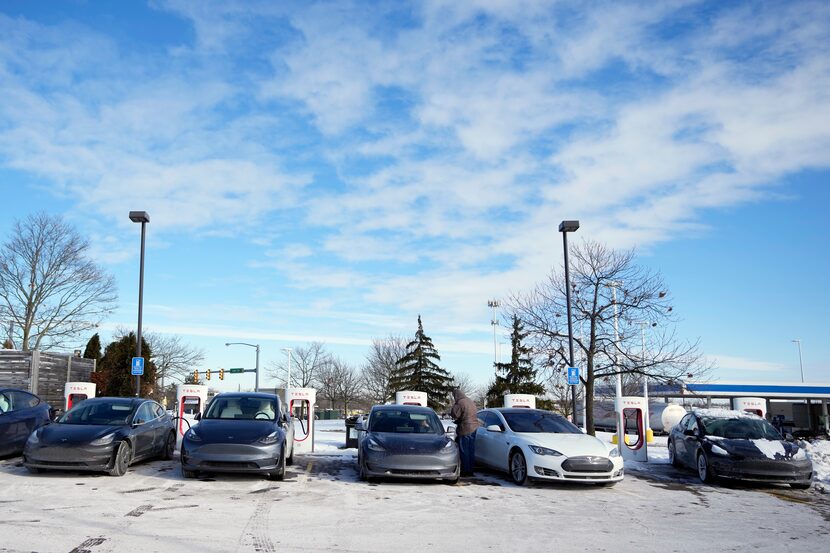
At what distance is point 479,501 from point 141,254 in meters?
15.7

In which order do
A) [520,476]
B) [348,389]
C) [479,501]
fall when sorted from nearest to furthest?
1. [479,501]
2. [520,476]
3. [348,389]

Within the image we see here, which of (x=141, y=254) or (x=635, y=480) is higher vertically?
(x=141, y=254)

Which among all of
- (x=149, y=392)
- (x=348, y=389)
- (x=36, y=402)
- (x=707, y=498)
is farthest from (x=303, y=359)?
(x=707, y=498)

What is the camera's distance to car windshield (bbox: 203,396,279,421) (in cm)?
1216

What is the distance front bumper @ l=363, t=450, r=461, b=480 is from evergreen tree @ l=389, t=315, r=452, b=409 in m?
36.8

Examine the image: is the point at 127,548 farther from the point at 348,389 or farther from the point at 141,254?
the point at 348,389

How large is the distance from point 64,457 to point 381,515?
5434 mm

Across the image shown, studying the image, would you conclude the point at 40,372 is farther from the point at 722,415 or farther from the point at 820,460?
the point at 820,460

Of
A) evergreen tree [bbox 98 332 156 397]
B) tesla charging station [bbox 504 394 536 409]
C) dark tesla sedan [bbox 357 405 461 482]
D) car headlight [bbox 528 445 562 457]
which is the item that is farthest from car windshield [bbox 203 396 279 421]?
evergreen tree [bbox 98 332 156 397]

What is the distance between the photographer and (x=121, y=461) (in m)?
11.4

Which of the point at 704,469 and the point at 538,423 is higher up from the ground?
the point at 538,423

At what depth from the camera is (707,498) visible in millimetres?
11039

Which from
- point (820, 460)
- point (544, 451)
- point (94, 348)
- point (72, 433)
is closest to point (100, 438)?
point (72, 433)

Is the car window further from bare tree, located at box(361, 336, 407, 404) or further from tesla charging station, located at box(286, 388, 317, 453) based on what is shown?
bare tree, located at box(361, 336, 407, 404)
